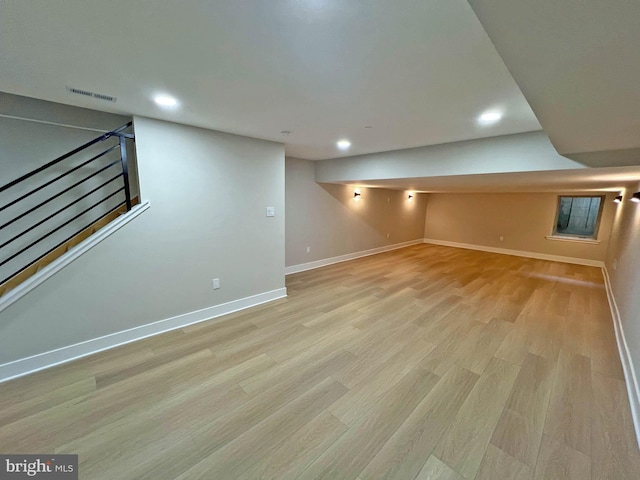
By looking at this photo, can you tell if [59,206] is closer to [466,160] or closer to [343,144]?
[343,144]

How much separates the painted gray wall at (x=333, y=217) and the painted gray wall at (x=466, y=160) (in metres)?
1.02

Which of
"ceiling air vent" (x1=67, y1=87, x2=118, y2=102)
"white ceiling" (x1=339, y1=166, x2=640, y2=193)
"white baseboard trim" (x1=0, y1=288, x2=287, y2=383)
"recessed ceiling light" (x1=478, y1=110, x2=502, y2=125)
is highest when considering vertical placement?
"ceiling air vent" (x1=67, y1=87, x2=118, y2=102)

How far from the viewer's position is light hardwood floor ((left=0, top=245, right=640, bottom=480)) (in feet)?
4.64

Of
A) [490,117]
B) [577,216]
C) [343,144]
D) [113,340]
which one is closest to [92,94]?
[113,340]

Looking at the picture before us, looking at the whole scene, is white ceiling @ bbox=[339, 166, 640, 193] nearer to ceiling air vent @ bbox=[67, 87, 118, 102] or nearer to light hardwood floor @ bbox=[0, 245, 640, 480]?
light hardwood floor @ bbox=[0, 245, 640, 480]

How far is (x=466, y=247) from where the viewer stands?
791 cm

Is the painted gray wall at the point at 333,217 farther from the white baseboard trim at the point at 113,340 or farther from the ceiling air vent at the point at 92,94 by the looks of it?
the ceiling air vent at the point at 92,94

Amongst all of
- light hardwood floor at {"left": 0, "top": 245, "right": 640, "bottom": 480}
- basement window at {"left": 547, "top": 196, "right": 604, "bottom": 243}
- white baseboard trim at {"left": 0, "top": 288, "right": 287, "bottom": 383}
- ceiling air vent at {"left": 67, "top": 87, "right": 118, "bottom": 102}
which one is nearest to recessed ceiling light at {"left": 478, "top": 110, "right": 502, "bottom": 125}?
light hardwood floor at {"left": 0, "top": 245, "right": 640, "bottom": 480}

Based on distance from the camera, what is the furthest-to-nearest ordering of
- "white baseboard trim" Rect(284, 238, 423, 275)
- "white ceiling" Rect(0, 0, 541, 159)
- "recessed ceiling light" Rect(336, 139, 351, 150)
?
"white baseboard trim" Rect(284, 238, 423, 275) → "recessed ceiling light" Rect(336, 139, 351, 150) → "white ceiling" Rect(0, 0, 541, 159)


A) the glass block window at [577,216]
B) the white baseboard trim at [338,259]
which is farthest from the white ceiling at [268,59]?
the glass block window at [577,216]

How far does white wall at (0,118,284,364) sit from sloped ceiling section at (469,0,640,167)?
281cm

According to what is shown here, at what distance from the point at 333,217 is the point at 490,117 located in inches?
146

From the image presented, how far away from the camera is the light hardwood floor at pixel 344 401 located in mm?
1413

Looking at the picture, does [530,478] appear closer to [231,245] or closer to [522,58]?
[522,58]
